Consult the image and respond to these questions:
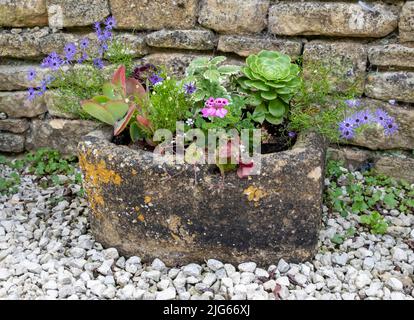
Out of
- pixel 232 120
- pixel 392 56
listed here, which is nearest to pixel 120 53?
pixel 232 120

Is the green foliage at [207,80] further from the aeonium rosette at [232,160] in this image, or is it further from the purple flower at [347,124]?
the purple flower at [347,124]

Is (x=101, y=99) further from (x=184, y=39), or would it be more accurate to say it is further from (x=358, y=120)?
(x=358, y=120)

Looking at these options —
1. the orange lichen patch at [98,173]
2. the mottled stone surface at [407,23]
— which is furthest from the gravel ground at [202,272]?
the mottled stone surface at [407,23]

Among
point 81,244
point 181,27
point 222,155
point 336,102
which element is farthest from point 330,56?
point 81,244

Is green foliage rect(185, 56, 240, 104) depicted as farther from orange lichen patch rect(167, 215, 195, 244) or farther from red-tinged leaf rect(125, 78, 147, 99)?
orange lichen patch rect(167, 215, 195, 244)

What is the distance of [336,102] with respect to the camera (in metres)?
2.84

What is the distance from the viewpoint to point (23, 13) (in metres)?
3.10

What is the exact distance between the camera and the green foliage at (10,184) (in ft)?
10.1

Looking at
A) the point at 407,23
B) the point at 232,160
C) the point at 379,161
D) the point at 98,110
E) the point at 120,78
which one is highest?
the point at 407,23

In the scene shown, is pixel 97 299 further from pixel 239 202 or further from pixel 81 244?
pixel 239 202

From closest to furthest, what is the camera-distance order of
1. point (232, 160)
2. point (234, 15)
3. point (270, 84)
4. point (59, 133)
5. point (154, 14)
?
point (232, 160), point (270, 84), point (234, 15), point (154, 14), point (59, 133)

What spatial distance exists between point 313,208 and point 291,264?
0.84 ft

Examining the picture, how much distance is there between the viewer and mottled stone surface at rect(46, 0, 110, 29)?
300cm

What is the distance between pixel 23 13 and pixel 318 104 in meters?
1.68
